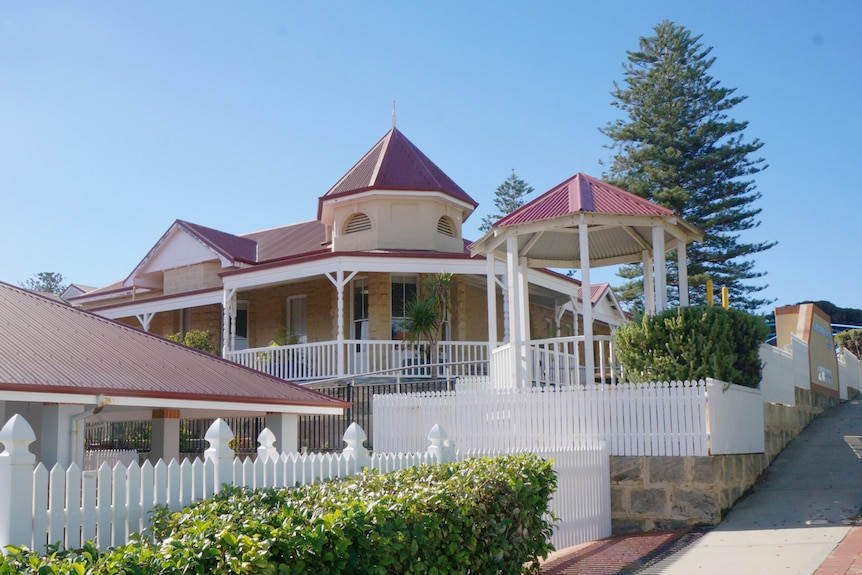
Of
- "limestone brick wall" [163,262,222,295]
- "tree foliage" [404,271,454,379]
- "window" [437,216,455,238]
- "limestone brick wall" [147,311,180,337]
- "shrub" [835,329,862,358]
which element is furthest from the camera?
"shrub" [835,329,862,358]

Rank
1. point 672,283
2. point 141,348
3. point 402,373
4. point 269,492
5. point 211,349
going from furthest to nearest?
1. point 672,283
2. point 211,349
3. point 402,373
4. point 141,348
5. point 269,492

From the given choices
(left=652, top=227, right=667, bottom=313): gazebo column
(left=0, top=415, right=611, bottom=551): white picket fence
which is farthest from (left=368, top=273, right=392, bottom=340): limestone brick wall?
(left=0, top=415, right=611, bottom=551): white picket fence

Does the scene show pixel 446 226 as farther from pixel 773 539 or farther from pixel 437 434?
pixel 437 434

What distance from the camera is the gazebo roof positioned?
15539mm

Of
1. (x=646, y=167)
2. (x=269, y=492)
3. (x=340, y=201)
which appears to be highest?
(x=646, y=167)

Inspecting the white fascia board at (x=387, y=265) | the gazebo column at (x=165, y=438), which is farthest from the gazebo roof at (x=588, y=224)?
the gazebo column at (x=165, y=438)

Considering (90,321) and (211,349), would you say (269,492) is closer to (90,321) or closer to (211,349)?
(90,321)

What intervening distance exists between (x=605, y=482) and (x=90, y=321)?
26.0ft

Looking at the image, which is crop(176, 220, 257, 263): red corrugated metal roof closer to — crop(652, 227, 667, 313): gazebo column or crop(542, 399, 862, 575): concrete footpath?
crop(652, 227, 667, 313): gazebo column

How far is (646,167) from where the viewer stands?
41250 millimetres

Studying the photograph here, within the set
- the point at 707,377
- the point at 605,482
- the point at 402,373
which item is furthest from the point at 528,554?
the point at 402,373

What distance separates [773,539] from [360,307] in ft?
51.9

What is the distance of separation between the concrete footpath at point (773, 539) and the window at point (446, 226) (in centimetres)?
1220

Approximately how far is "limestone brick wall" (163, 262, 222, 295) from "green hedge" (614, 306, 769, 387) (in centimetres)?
1680
